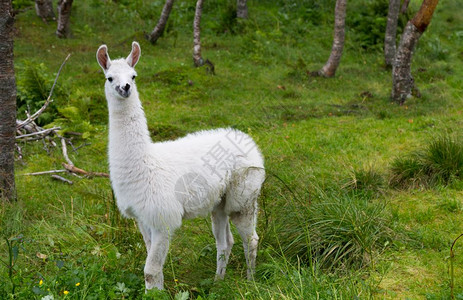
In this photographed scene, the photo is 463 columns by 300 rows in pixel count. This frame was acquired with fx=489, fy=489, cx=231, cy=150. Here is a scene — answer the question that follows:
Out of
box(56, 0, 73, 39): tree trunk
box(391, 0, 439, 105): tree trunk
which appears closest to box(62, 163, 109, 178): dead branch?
box(391, 0, 439, 105): tree trunk

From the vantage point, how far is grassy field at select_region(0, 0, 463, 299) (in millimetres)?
4766

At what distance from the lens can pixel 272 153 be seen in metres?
8.50

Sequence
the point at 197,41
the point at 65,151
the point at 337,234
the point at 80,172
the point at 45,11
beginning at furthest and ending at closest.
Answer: the point at 45,11
the point at 197,41
the point at 65,151
the point at 80,172
the point at 337,234

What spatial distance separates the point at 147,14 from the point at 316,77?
28.3 feet

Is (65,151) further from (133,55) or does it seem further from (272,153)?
(133,55)

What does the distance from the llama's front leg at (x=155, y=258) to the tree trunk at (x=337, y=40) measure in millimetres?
11147

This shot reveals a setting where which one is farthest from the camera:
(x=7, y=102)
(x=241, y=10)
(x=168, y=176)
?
(x=241, y=10)

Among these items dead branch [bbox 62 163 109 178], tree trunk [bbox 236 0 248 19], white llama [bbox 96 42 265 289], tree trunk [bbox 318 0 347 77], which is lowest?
dead branch [bbox 62 163 109 178]

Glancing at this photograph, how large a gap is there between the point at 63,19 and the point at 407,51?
446 inches

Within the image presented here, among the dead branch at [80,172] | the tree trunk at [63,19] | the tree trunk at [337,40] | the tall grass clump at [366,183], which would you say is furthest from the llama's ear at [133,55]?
the tree trunk at [63,19]

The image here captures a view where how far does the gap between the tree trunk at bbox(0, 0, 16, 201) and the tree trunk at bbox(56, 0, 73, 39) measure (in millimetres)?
9961

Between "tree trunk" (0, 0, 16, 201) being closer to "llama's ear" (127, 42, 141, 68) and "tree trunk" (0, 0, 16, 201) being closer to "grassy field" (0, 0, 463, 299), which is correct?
"grassy field" (0, 0, 463, 299)

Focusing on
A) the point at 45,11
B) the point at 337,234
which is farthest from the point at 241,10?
the point at 337,234

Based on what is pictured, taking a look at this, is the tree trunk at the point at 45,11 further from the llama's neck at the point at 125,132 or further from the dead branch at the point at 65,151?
the llama's neck at the point at 125,132
